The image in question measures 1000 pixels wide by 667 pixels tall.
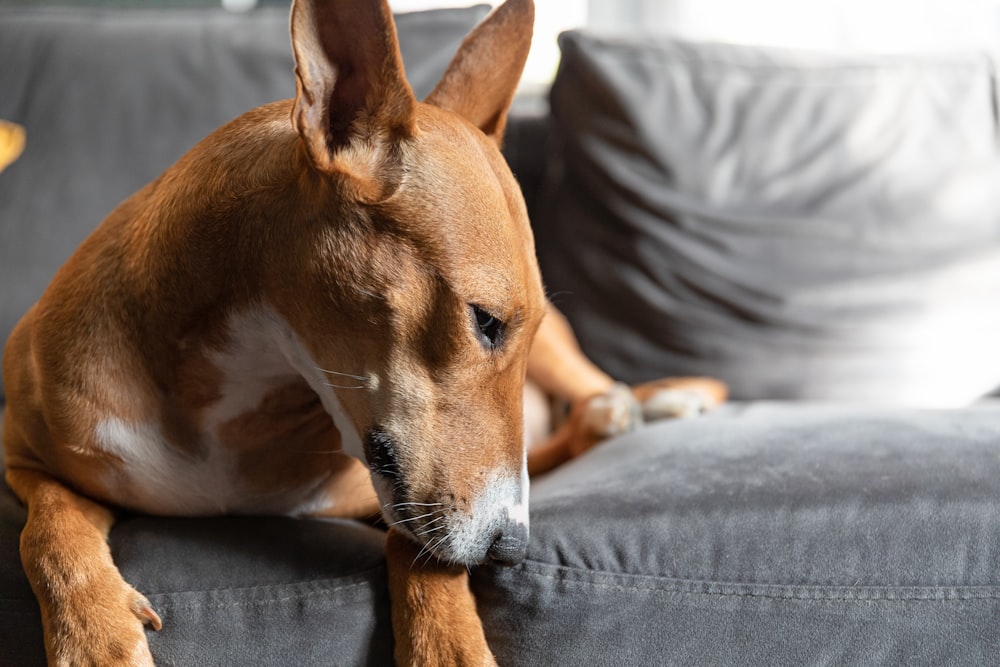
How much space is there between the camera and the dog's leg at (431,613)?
3.35 ft

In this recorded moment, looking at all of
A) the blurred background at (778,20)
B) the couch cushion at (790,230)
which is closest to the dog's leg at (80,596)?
the couch cushion at (790,230)

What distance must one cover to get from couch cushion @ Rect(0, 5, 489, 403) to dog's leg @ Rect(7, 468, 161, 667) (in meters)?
0.89

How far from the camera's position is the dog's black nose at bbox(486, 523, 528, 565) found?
1.02m

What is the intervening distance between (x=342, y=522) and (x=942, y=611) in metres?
0.76

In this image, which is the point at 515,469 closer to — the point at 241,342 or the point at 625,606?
the point at 625,606

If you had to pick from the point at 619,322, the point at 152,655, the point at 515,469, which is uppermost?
the point at 515,469

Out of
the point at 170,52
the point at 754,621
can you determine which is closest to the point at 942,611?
the point at 754,621

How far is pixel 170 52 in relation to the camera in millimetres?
1975

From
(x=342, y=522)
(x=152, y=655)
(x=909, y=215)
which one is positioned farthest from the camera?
(x=909, y=215)

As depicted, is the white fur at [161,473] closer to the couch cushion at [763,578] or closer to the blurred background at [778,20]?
the couch cushion at [763,578]

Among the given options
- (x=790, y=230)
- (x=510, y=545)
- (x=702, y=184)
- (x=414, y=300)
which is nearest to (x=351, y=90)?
(x=414, y=300)

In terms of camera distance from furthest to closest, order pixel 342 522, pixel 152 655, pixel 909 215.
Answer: pixel 909 215 < pixel 342 522 < pixel 152 655

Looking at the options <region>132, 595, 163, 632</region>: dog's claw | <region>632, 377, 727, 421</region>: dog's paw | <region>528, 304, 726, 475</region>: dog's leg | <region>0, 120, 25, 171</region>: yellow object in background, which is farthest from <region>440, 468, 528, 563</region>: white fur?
<region>0, 120, 25, 171</region>: yellow object in background

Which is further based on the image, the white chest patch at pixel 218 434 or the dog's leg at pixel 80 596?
the white chest patch at pixel 218 434
